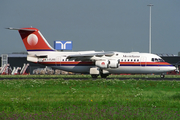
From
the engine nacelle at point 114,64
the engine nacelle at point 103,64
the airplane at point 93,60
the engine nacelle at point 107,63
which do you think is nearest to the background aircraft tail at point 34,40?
the airplane at point 93,60

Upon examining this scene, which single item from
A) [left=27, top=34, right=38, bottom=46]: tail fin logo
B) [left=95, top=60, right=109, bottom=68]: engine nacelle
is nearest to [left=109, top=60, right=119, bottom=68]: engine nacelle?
[left=95, top=60, right=109, bottom=68]: engine nacelle

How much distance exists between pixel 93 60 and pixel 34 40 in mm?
11034

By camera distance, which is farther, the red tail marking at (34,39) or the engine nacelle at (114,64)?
the red tail marking at (34,39)

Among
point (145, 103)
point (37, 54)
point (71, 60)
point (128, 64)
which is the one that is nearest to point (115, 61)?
point (128, 64)

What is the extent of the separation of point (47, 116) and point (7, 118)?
1463mm

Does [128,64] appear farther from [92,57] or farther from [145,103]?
[145,103]

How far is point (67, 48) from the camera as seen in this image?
97.2 m

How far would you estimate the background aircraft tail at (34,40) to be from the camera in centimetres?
4972

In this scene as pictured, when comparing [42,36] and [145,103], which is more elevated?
[42,36]

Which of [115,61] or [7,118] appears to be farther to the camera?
[115,61]

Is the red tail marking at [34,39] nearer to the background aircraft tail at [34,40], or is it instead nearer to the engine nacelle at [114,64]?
the background aircraft tail at [34,40]

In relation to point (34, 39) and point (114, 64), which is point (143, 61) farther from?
point (34, 39)

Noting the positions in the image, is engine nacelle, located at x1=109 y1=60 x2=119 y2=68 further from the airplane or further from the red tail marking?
the red tail marking

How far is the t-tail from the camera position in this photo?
49.7 metres
